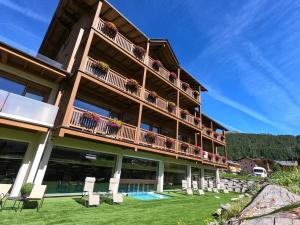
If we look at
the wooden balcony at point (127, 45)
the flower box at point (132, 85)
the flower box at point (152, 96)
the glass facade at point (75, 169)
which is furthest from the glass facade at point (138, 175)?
the wooden balcony at point (127, 45)

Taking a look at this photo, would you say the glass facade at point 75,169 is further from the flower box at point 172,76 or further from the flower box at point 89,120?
the flower box at point 172,76

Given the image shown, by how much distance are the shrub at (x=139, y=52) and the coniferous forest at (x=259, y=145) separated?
105917mm

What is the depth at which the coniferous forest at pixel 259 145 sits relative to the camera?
107269 millimetres

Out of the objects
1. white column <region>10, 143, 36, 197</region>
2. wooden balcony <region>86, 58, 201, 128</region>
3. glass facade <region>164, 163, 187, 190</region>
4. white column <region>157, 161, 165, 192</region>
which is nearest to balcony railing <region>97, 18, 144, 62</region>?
wooden balcony <region>86, 58, 201, 128</region>

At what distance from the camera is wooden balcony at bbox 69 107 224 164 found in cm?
1204

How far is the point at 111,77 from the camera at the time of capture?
14.8 m

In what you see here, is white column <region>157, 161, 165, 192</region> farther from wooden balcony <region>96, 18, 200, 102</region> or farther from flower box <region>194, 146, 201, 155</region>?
wooden balcony <region>96, 18, 200, 102</region>

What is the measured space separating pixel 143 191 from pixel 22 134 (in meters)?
10.8

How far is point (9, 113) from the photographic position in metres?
10.2

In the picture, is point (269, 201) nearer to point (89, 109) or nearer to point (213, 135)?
point (89, 109)

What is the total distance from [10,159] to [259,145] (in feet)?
433

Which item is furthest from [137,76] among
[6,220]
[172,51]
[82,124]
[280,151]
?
[280,151]

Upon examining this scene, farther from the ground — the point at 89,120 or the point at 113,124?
the point at 113,124

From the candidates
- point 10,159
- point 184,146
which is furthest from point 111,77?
point 184,146
